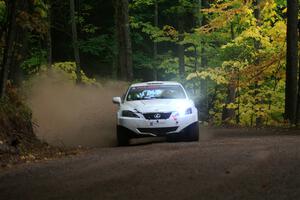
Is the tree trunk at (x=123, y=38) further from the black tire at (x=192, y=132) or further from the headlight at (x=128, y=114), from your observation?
the black tire at (x=192, y=132)

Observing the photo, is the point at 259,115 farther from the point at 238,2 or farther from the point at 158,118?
the point at 158,118

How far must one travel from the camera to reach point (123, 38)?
24.8m

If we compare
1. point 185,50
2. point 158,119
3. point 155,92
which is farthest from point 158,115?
point 185,50

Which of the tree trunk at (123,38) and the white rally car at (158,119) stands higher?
the tree trunk at (123,38)

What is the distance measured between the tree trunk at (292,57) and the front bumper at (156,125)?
21.4 feet

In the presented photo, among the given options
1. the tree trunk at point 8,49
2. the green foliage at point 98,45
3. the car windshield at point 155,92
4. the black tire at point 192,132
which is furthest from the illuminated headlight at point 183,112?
the green foliage at point 98,45

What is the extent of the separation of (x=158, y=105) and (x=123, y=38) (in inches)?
418

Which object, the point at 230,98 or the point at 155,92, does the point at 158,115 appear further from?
the point at 230,98

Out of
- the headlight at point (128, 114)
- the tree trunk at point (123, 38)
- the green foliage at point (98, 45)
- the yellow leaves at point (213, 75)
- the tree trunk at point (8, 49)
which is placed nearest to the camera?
the tree trunk at point (8, 49)

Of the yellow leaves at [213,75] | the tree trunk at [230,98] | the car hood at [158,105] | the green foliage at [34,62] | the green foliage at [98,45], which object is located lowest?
the tree trunk at [230,98]

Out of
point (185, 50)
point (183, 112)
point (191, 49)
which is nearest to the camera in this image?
point (183, 112)

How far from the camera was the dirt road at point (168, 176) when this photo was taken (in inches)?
282

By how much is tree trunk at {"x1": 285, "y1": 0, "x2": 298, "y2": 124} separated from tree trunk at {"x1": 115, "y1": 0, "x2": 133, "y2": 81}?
7531 millimetres

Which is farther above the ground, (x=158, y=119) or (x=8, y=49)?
(x=8, y=49)
